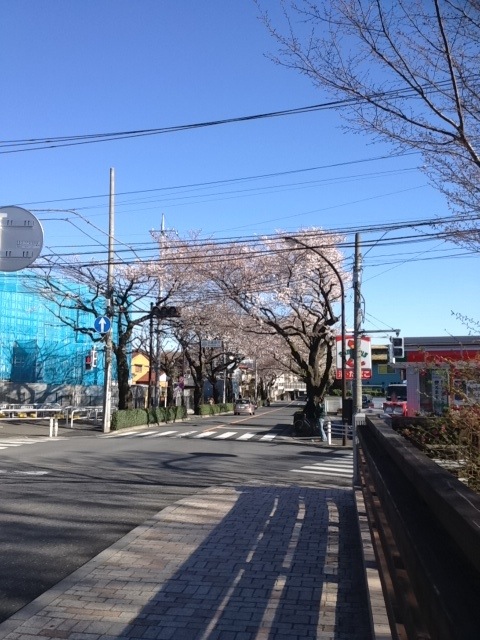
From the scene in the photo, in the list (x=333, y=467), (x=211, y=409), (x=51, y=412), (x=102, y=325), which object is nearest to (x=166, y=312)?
(x=102, y=325)

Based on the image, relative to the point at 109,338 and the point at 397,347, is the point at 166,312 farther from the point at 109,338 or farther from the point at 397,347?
the point at 397,347

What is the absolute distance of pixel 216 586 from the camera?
19.9 feet

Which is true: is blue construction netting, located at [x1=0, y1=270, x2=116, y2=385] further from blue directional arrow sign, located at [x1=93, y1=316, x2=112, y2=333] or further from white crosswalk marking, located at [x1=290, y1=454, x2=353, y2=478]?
white crosswalk marking, located at [x1=290, y1=454, x2=353, y2=478]

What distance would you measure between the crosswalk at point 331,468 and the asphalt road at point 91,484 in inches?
9.9

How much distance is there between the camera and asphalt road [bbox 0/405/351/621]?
7.06m

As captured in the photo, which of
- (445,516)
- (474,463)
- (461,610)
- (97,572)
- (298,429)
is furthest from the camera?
(298,429)

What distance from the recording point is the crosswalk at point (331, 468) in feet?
51.9

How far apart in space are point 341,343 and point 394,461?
19.6m

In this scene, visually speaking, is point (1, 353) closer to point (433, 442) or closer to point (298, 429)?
point (298, 429)

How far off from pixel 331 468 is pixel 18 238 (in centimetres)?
932

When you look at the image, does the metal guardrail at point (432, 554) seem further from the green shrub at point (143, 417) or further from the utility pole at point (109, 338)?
the green shrub at point (143, 417)

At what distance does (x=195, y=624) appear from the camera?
505cm

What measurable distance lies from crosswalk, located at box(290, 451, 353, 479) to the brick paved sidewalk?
6191 mm

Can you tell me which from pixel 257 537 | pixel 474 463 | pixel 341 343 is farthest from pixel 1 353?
pixel 474 463
